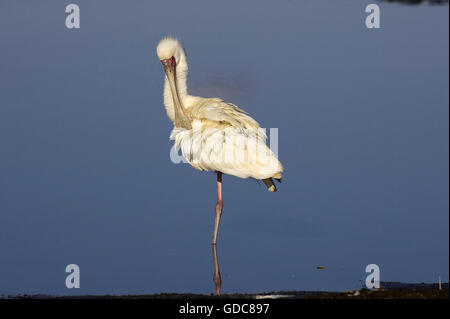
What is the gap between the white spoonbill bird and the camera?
11602mm

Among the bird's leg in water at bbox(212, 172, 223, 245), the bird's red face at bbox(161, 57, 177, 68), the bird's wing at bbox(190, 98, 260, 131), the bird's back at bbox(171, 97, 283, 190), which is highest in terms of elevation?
the bird's red face at bbox(161, 57, 177, 68)

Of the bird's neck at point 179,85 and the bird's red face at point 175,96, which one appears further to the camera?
the bird's neck at point 179,85

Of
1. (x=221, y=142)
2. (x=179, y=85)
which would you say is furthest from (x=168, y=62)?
(x=221, y=142)

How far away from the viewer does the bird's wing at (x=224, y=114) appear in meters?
11.8

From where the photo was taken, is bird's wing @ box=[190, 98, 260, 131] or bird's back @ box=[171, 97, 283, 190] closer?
bird's back @ box=[171, 97, 283, 190]

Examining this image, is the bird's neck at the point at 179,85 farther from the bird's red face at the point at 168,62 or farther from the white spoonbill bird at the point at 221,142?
the white spoonbill bird at the point at 221,142

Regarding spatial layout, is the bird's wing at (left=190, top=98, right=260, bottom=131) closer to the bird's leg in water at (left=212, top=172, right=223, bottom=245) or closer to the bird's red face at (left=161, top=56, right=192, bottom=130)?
the bird's red face at (left=161, top=56, right=192, bottom=130)

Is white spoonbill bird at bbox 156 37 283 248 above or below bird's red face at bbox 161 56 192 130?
below

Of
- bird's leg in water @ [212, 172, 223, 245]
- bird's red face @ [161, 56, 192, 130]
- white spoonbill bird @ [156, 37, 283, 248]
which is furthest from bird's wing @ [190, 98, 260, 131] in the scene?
bird's leg in water @ [212, 172, 223, 245]

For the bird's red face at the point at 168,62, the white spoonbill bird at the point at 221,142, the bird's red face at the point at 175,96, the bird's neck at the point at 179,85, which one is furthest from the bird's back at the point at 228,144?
the bird's red face at the point at 168,62

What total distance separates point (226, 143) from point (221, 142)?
8 cm

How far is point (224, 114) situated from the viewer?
11.8m
